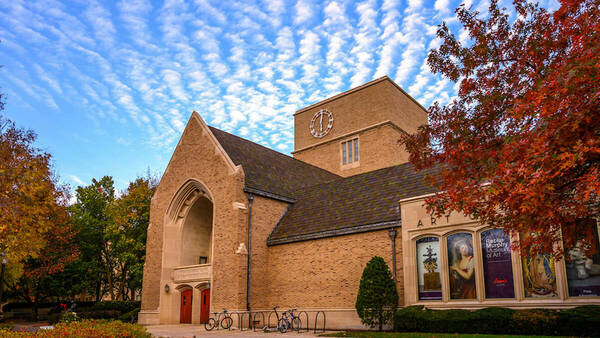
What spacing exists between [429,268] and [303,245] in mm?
7093

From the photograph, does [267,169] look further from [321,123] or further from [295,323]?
[321,123]

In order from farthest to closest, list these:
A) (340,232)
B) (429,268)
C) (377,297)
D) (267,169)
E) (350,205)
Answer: (267,169)
(350,205)
(340,232)
(429,268)
(377,297)

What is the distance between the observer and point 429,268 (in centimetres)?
1762

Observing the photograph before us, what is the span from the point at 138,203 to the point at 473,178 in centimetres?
3065

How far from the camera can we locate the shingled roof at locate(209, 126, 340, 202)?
25.8 m

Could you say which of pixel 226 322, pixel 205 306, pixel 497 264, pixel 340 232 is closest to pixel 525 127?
pixel 497 264

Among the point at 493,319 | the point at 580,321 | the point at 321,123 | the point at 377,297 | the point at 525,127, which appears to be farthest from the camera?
the point at 321,123

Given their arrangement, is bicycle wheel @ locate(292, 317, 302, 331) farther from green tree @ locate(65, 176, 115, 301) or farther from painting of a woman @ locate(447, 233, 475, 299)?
green tree @ locate(65, 176, 115, 301)

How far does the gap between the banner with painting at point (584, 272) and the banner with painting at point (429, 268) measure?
14.4ft

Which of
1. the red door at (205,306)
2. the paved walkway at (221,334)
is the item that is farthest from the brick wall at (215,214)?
the paved walkway at (221,334)

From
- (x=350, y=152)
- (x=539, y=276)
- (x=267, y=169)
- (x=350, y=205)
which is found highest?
(x=350, y=152)

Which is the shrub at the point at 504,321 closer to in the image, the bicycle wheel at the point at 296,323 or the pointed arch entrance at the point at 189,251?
the bicycle wheel at the point at 296,323

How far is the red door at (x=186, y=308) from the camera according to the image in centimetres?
2611

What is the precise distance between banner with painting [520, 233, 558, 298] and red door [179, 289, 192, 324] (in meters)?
17.8
